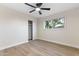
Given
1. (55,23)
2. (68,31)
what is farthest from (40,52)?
(55,23)

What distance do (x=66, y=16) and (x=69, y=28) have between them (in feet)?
2.49

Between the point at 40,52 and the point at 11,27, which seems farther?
the point at 11,27

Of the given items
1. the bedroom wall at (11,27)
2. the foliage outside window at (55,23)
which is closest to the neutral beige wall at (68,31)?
the foliage outside window at (55,23)

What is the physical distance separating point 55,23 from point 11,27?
2.91 meters

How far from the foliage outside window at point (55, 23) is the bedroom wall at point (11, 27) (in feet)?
5.85

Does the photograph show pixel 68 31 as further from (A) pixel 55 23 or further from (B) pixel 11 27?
(B) pixel 11 27

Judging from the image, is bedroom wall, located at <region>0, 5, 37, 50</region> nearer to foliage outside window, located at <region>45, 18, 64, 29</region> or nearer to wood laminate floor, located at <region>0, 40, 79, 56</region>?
wood laminate floor, located at <region>0, 40, 79, 56</region>

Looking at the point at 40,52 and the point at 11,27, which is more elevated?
the point at 11,27

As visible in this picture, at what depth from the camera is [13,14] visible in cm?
407

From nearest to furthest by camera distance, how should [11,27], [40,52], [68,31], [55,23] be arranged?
[40,52]
[11,27]
[68,31]
[55,23]

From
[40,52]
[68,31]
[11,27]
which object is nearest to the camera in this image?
[40,52]

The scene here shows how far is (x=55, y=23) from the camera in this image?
4.88m

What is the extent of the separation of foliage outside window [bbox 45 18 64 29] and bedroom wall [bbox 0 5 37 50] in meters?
1.78

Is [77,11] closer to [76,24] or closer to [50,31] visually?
[76,24]
